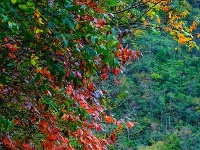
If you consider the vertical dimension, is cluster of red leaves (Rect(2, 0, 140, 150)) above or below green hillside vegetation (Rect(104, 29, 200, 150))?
above

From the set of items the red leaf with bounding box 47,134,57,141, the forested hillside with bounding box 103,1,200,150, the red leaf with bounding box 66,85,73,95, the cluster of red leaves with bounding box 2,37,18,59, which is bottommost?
the forested hillside with bounding box 103,1,200,150

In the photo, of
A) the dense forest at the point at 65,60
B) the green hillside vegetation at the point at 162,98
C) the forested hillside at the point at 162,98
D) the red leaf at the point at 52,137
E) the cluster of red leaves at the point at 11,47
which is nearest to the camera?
the dense forest at the point at 65,60

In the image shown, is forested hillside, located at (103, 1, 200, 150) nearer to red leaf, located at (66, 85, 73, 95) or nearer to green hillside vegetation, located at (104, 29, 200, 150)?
green hillside vegetation, located at (104, 29, 200, 150)

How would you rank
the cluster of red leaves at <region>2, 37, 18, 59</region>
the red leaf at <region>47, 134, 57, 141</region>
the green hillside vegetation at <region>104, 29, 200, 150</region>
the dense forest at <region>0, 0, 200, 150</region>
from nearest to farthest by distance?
the dense forest at <region>0, 0, 200, 150</region>, the cluster of red leaves at <region>2, 37, 18, 59</region>, the red leaf at <region>47, 134, 57, 141</region>, the green hillside vegetation at <region>104, 29, 200, 150</region>

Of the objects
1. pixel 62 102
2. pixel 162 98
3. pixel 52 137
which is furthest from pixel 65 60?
pixel 162 98

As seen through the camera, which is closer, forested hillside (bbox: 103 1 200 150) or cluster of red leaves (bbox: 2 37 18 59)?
cluster of red leaves (bbox: 2 37 18 59)

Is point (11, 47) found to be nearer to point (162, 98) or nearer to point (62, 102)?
point (62, 102)

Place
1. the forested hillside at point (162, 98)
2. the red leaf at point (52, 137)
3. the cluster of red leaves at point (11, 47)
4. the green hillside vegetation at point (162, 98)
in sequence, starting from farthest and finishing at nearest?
the green hillside vegetation at point (162, 98)
the forested hillside at point (162, 98)
the red leaf at point (52, 137)
the cluster of red leaves at point (11, 47)

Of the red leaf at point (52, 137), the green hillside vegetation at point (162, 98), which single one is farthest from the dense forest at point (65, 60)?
the green hillside vegetation at point (162, 98)

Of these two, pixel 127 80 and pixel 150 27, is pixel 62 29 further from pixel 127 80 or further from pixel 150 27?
pixel 127 80

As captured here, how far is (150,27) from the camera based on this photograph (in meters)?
2.18

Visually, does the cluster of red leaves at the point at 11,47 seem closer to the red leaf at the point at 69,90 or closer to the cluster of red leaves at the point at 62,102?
the cluster of red leaves at the point at 62,102

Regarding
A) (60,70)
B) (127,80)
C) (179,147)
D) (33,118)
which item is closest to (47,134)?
(33,118)

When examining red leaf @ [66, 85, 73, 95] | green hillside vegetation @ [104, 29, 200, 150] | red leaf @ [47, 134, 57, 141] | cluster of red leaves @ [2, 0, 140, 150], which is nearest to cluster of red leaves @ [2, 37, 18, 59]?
cluster of red leaves @ [2, 0, 140, 150]
